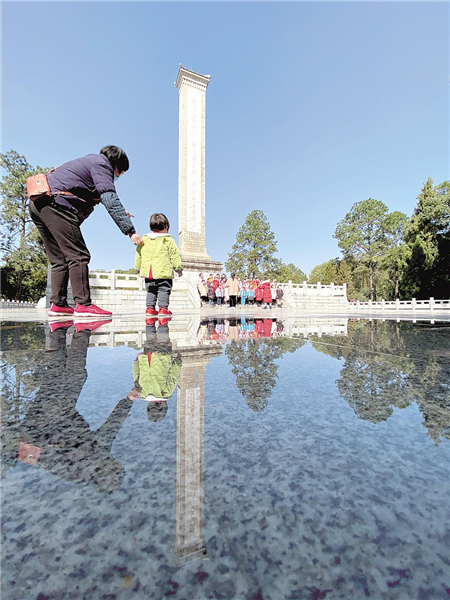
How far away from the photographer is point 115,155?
3.09 meters

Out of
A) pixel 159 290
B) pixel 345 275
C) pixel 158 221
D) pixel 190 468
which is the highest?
pixel 345 275

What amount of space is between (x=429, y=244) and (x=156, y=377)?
3137cm

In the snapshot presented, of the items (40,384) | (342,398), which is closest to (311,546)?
(342,398)

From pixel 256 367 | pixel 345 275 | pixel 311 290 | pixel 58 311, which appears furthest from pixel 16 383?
pixel 345 275

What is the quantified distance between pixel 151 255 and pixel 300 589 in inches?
166

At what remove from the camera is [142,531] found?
1.34ft

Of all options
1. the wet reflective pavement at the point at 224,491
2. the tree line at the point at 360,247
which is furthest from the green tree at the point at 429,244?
the wet reflective pavement at the point at 224,491

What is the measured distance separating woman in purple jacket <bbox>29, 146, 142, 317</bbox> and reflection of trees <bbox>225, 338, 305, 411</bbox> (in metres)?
2.00

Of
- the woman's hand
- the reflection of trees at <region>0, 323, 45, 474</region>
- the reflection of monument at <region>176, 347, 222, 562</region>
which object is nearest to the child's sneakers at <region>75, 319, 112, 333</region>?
the reflection of trees at <region>0, 323, 45, 474</region>

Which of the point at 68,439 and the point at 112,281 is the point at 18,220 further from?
the point at 68,439

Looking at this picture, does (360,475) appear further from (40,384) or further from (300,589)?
(40,384)

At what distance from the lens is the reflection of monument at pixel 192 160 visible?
2041cm

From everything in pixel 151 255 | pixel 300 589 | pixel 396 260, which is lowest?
pixel 300 589

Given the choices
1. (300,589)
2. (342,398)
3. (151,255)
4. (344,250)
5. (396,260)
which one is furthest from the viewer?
(344,250)
